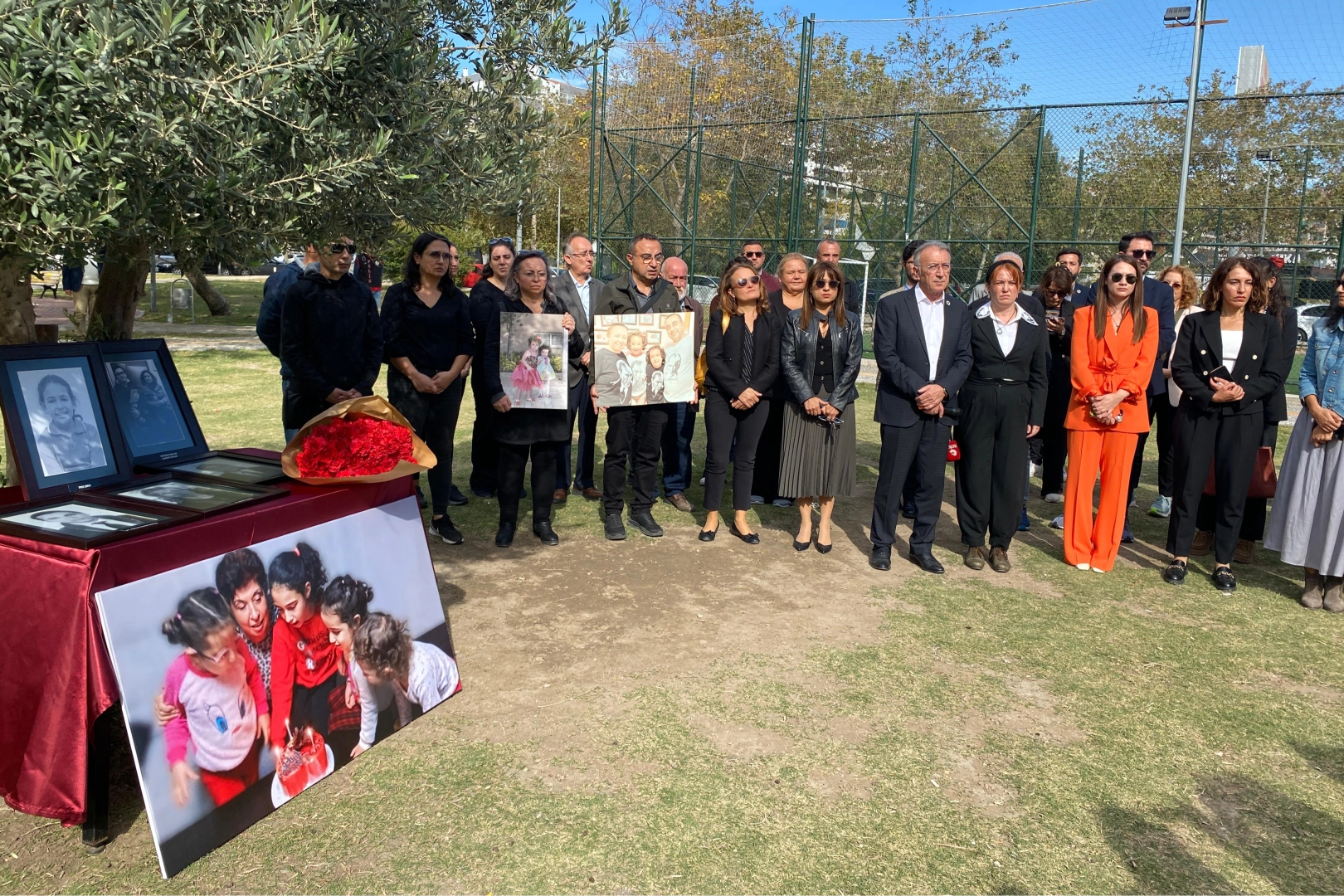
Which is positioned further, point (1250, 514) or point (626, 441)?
point (626, 441)

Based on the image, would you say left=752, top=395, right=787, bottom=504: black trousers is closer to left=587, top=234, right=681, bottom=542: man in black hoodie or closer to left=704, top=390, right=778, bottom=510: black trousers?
left=704, top=390, right=778, bottom=510: black trousers

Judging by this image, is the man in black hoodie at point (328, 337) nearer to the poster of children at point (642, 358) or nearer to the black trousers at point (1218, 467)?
the poster of children at point (642, 358)

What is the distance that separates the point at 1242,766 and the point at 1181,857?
85cm

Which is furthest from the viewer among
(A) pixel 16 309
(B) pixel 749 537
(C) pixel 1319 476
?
(B) pixel 749 537

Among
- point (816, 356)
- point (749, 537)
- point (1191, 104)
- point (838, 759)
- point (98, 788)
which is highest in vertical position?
point (1191, 104)

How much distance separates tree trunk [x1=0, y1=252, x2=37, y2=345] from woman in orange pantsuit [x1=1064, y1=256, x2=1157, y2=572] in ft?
18.4

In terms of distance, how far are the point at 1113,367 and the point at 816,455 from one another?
1911mm

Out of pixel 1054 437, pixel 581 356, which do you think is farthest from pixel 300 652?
pixel 1054 437

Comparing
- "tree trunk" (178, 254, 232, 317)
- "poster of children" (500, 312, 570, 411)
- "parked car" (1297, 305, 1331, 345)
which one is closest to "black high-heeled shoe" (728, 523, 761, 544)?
"poster of children" (500, 312, 570, 411)

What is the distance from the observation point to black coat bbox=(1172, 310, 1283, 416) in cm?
594

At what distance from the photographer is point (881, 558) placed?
20.5 feet

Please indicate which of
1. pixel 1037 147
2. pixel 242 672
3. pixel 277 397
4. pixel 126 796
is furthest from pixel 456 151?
pixel 1037 147

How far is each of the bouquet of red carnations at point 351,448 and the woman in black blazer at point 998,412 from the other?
377 centimetres

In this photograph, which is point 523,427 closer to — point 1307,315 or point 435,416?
point 435,416
